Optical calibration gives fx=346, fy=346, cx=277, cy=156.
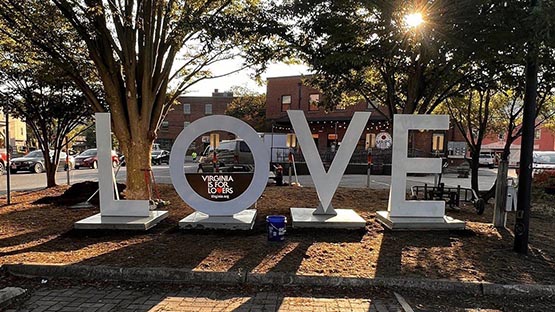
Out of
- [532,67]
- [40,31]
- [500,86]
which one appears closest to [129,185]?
[40,31]

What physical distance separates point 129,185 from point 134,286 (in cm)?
474

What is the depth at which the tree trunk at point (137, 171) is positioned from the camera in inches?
332

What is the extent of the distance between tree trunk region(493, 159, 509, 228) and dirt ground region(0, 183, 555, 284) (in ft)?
0.74

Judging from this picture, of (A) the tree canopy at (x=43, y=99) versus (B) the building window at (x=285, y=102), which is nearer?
(A) the tree canopy at (x=43, y=99)

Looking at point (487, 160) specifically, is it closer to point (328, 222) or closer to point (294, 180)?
point (294, 180)

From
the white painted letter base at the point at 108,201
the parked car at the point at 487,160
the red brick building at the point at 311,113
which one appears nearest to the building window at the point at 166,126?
the red brick building at the point at 311,113

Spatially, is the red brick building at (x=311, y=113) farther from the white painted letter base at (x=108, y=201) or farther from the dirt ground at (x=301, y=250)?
the white painted letter base at (x=108, y=201)

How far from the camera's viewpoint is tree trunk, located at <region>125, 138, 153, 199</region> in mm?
8430

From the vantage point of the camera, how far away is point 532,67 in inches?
202

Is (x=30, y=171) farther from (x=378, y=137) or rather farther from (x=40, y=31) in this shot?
(x=378, y=137)

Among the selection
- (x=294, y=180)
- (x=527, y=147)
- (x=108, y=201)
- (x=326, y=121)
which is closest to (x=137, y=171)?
(x=108, y=201)

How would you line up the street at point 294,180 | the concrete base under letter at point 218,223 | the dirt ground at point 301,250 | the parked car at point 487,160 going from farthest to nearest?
the parked car at point 487,160
the street at point 294,180
the concrete base under letter at point 218,223
the dirt ground at point 301,250

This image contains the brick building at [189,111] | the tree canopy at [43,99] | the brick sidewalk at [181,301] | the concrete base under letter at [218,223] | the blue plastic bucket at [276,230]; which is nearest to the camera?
the brick sidewalk at [181,301]

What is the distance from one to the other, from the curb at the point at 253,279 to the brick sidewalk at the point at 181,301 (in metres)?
0.26
